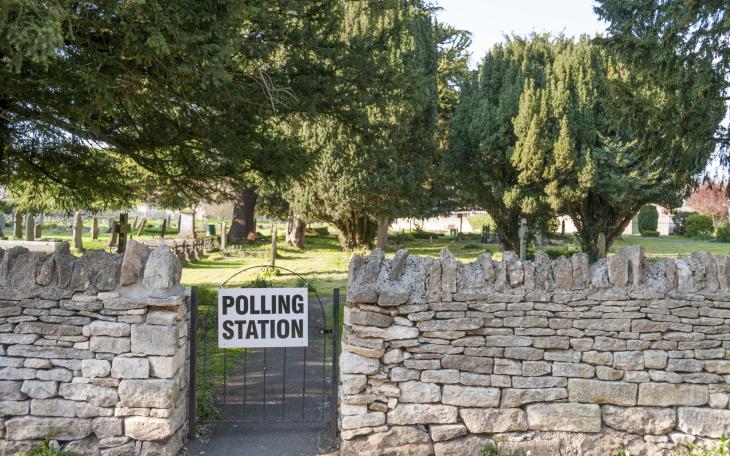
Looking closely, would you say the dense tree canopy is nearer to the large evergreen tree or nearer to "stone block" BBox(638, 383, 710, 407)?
"stone block" BBox(638, 383, 710, 407)

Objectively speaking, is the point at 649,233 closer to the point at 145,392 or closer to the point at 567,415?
the point at 567,415

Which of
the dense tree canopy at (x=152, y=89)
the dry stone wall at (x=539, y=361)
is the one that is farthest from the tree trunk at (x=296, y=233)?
the dry stone wall at (x=539, y=361)

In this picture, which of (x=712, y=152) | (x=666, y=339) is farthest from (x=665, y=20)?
(x=666, y=339)

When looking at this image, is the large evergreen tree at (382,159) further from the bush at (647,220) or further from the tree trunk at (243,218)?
the bush at (647,220)

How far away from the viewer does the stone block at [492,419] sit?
4.61m

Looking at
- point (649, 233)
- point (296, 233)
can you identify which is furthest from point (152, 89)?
point (649, 233)

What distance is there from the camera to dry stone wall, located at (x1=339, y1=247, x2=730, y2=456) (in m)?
4.59

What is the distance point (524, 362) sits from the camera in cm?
462

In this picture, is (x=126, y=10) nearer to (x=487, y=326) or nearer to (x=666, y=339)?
(x=487, y=326)

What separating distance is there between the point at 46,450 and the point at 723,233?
3922cm

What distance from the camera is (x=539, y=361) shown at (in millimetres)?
4617

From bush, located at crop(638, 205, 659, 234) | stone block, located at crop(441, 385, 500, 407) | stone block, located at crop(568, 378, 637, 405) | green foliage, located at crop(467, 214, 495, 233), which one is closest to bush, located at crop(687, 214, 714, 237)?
bush, located at crop(638, 205, 659, 234)

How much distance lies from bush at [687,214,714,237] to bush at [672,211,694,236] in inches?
50.6

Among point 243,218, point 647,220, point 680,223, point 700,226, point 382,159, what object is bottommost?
point 243,218
